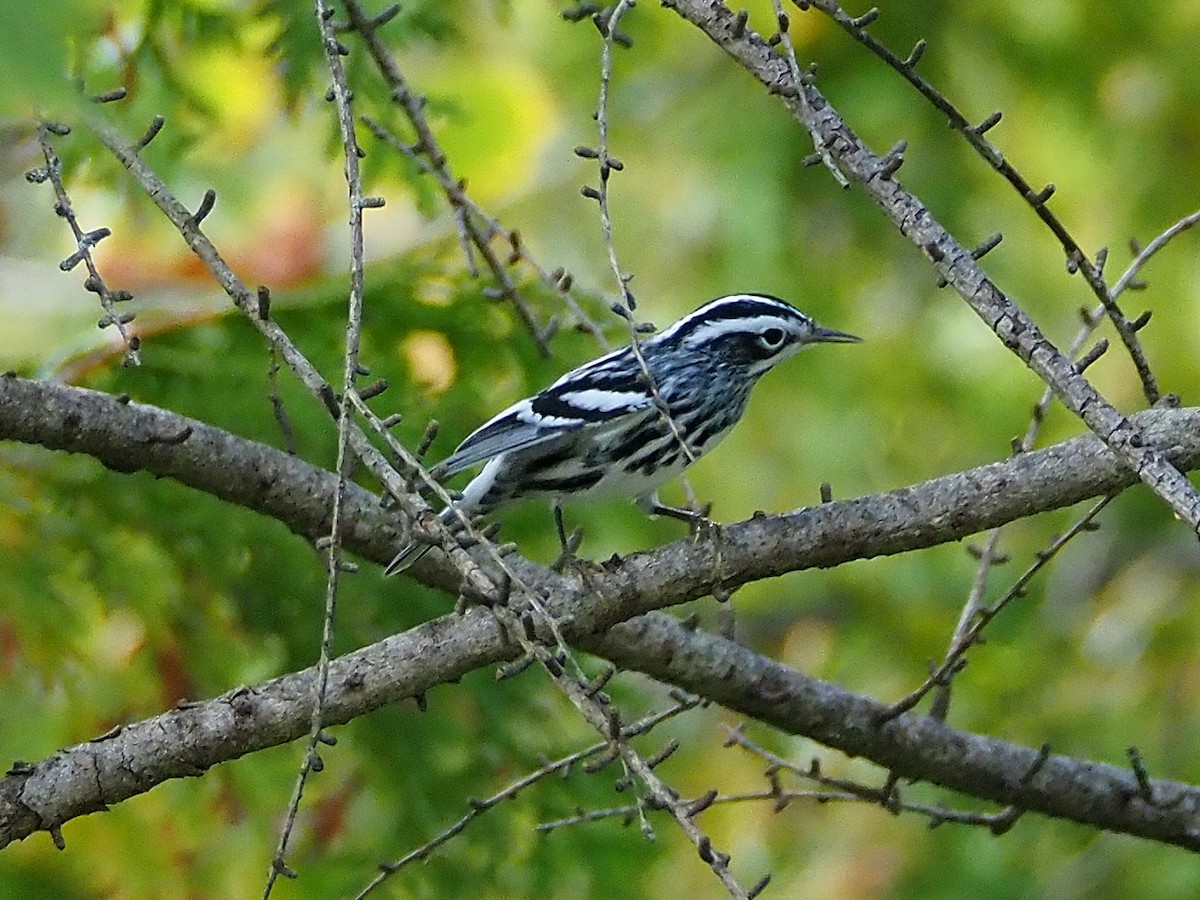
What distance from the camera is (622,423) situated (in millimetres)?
3275

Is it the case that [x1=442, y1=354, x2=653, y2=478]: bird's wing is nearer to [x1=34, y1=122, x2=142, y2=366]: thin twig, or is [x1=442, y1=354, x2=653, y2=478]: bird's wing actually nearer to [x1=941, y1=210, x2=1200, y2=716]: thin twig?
[x1=941, y1=210, x2=1200, y2=716]: thin twig

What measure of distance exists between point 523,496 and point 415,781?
802mm

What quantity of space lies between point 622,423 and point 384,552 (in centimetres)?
61

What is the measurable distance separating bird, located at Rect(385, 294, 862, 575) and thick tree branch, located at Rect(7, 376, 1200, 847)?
33cm

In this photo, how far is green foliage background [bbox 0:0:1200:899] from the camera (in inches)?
143

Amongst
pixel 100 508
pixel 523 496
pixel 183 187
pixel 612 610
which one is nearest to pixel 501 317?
pixel 523 496

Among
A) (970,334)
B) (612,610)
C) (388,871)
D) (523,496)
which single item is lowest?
(388,871)

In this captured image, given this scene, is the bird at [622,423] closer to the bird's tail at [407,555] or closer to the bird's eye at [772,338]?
the bird's eye at [772,338]

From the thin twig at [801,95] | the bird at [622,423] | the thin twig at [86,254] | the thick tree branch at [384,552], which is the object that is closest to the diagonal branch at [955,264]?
the thin twig at [801,95]

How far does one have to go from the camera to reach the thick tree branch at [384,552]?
247 centimetres

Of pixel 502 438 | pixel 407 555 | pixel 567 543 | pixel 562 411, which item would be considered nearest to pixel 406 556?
pixel 407 555

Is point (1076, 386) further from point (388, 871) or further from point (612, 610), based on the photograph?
point (388, 871)

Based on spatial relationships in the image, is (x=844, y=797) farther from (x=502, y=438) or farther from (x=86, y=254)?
(x=86, y=254)

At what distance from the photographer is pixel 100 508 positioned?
3523mm
